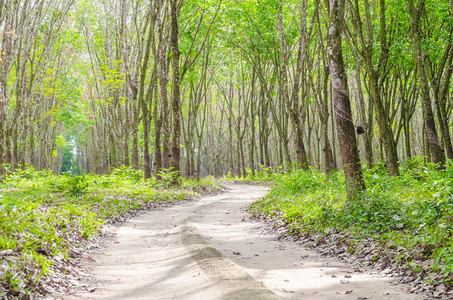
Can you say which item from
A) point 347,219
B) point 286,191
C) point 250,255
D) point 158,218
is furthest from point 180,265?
point 286,191

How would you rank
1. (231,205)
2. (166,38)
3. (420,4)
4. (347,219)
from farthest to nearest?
(166,38), (231,205), (420,4), (347,219)

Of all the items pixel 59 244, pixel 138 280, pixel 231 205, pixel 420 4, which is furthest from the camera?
pixel 231 205

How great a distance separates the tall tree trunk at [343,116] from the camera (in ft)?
27.2

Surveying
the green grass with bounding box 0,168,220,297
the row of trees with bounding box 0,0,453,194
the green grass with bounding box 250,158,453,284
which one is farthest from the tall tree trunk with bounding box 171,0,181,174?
the green grass with bounding box 250,158,453,284

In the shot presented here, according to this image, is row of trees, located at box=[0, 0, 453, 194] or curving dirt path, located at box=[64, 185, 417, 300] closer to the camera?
curving dirt path, located at box=[64, 185, 417, 300]

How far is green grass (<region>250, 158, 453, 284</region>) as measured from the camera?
15.6 feet

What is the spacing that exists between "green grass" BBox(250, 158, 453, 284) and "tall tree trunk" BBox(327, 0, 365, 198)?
1.50 feet

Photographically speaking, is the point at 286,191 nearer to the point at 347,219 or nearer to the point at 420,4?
the point at 347,219

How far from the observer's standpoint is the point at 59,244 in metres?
6.33

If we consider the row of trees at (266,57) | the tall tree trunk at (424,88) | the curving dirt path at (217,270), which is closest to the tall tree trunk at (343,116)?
the row of trees at (266,57)

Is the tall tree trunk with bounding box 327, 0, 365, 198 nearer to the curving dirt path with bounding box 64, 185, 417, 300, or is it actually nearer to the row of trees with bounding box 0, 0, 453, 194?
the row of trees with bounding box 0, 0, 453, 194

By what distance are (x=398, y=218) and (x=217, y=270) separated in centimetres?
305

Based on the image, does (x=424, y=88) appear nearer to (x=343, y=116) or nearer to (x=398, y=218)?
(x=343, y=116)

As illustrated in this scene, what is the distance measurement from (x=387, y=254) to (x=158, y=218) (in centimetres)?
735
